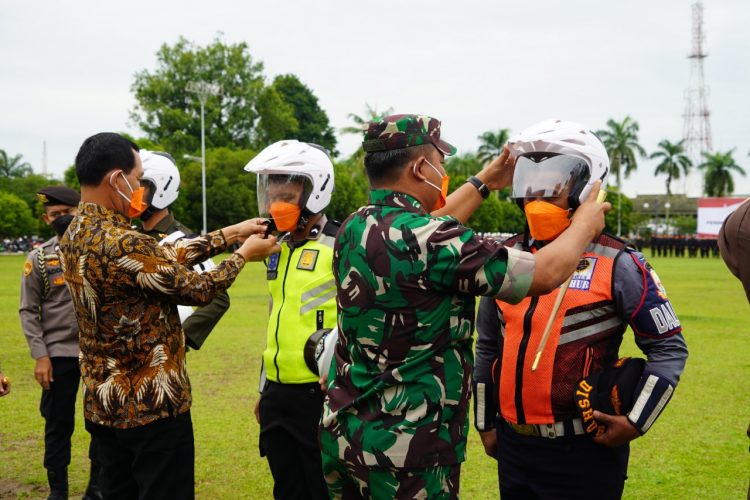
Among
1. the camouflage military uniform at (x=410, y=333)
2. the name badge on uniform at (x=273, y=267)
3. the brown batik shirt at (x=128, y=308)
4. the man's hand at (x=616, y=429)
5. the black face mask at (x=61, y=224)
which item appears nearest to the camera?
the camouflage military uniform at (x=410, y=333)

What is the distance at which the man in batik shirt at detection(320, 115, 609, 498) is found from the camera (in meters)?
2.66

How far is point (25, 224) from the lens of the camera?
72.1 m

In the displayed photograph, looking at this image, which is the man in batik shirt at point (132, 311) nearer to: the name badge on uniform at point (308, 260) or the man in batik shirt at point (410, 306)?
the name badge on uniform at point (308, 260)

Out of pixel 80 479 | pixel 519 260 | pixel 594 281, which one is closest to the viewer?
pixel 519 260

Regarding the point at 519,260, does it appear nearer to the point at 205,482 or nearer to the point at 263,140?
the point at 205,482

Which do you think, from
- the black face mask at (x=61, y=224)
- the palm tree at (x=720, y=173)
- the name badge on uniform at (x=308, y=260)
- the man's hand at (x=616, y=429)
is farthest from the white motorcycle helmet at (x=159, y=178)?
the palm tree at (x=720, y=173)

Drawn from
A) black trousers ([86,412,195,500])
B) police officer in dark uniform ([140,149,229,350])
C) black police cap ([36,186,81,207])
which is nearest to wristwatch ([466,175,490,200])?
black trousers ([86,412,195,500])

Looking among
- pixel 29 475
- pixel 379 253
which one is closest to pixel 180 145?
pixel 29 475

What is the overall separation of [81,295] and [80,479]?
134 inches

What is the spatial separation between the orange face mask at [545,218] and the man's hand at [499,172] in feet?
1.47

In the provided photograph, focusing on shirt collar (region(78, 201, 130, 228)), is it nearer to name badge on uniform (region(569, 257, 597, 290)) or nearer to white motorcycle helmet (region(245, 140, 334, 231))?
white motorcycle helmet (region(245, 140, 334, 231))

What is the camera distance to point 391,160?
2889 millimetres

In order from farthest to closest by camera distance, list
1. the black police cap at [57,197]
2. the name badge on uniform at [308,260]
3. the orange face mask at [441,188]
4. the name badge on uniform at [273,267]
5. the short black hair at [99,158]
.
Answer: the black police cap at [57,197] → the name badge on uniform at [273,267] → the name badge on uniform at [308,260] → the short black hair at [99,158] → the orange face mask at [441,188]

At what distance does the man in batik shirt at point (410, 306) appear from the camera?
266cm
